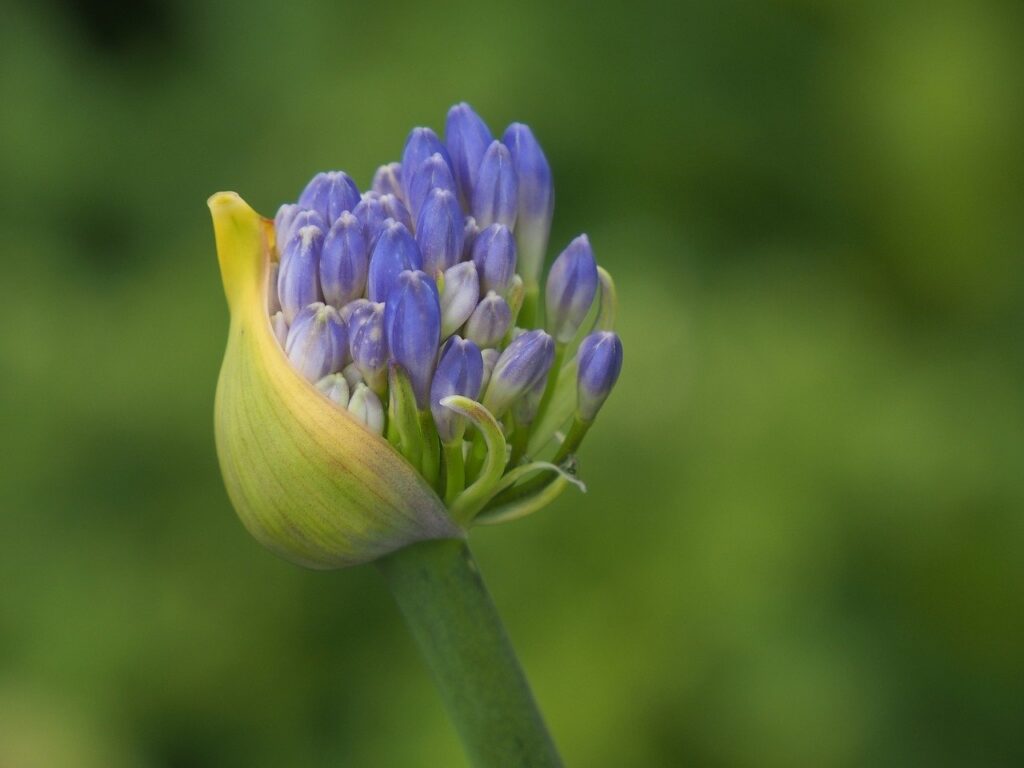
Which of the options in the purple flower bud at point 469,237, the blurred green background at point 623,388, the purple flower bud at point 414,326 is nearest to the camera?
the purple flower bud at point 414,326

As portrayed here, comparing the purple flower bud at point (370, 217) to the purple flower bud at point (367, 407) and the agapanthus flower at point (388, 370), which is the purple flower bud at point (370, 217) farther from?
the purple flower bud at point (367, 407)

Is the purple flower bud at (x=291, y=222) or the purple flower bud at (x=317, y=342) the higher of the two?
the purple flower bud at (x=291, y=222)

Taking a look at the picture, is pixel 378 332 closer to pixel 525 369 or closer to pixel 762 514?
pixel 525 369

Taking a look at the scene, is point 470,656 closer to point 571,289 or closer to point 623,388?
point 571,289

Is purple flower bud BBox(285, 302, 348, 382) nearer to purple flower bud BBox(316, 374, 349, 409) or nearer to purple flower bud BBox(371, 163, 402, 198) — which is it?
purple flower bud BBox(316, 374, 349, 409)

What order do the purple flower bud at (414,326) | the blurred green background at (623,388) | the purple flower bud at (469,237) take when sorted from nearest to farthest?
the purple flower bud at (414,326)
the purple flower bud at (469,237)
the blurred green background at (623,388)

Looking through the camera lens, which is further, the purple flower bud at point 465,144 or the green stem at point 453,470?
the purple flower bud at point 465,144

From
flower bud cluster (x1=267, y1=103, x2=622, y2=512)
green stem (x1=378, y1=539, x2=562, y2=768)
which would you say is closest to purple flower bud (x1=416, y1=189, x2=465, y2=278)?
flower bud cluster (x1=267, y1=103, x2=622, y2=512)

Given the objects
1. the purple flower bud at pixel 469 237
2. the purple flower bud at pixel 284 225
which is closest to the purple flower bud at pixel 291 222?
the purple flower bud at pixel 284 225

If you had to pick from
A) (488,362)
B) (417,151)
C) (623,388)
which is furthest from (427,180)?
(623,388)
